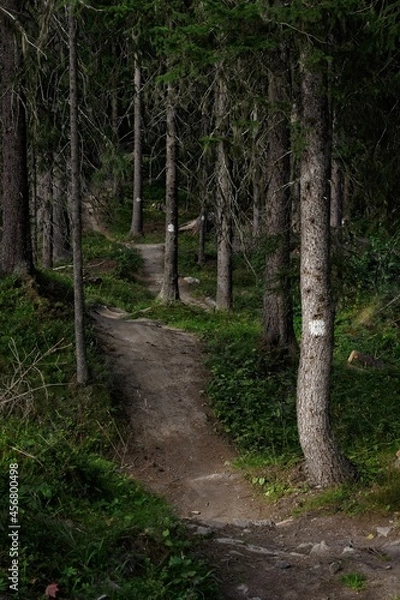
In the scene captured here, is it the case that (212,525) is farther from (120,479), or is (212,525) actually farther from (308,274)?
(308,274)

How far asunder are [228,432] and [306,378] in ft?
10.3

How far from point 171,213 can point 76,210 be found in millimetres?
8245

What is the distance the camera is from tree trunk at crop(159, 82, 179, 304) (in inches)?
738

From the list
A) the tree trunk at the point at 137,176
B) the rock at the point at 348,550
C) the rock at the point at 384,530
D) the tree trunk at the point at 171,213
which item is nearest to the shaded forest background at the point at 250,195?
the rock at the point at 384,530

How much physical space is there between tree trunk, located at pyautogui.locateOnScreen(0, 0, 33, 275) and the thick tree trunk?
494 centimetres

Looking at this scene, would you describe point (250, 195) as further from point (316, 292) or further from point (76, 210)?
point (316, 292)

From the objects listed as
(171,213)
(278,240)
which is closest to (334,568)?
(278,240)

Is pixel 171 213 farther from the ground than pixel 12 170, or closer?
closer

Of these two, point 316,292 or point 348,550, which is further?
point 316,292

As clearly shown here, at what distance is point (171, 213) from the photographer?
1938cm

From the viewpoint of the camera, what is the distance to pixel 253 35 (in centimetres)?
830

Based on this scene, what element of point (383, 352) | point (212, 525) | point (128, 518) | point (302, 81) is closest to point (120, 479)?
point (212, 525)

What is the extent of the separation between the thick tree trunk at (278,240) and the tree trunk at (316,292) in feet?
4.50

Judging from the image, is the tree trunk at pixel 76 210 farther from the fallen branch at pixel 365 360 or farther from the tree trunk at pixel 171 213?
the tree trunk at pixel 171 213
